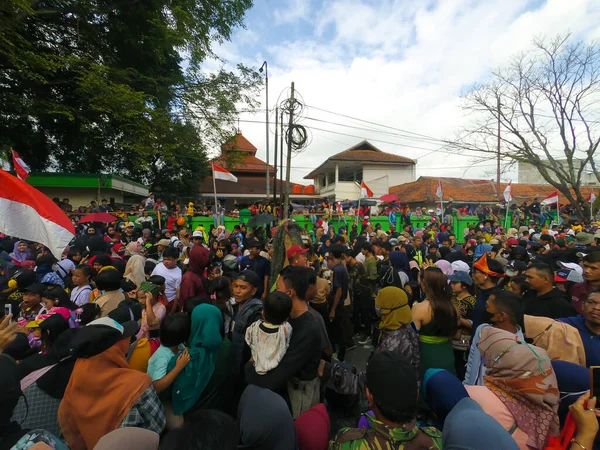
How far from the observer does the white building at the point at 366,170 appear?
29.0 meters

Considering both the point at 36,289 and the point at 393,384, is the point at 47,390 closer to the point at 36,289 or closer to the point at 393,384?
the point at 393,384

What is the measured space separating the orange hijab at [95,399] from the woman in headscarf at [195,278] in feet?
7.07

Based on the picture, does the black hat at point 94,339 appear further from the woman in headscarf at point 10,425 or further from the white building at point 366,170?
the white building at point 366,170

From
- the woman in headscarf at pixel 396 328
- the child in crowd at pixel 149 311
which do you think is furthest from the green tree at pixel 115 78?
the woman in headscarf at pixel 396 328

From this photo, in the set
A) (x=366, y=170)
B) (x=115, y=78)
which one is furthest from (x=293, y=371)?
(x=366, y=170)

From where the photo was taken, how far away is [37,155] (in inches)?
668

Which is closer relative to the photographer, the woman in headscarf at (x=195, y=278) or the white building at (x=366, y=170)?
the woman in headscarf at (x=195, y=278)

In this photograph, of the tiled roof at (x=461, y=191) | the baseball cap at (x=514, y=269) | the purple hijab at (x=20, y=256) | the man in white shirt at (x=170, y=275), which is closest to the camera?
the baseball cap at (x=514, y=269)

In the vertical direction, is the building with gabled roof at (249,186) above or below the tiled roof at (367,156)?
below

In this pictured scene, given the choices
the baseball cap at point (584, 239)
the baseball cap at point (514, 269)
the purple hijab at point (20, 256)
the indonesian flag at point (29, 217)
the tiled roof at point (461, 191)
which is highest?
the tiled roof at point (461, 191)

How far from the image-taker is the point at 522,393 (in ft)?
5.25

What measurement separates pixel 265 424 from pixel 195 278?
279 cm

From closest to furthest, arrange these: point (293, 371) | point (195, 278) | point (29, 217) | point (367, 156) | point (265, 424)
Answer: point (265, 424)
point (293, 371)
point (29, 217)
point (195, 278)
point (367, 156)

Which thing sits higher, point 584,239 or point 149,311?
point 584,239
